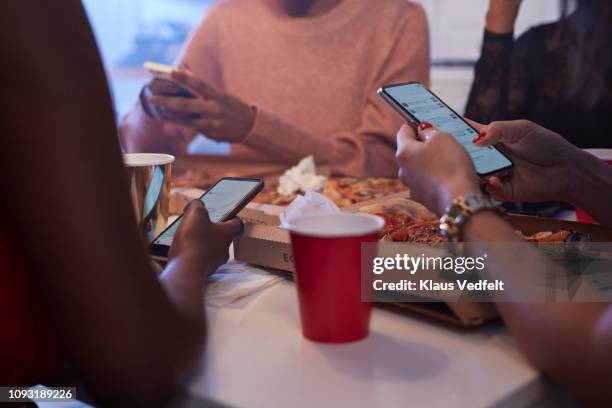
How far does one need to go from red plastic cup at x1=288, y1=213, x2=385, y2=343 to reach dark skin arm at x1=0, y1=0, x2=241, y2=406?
14 centimetres

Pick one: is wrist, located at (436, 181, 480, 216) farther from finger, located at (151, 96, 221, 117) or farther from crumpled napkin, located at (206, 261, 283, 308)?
finger, located at (151, 96, 221, 117)

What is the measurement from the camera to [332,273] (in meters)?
0.67

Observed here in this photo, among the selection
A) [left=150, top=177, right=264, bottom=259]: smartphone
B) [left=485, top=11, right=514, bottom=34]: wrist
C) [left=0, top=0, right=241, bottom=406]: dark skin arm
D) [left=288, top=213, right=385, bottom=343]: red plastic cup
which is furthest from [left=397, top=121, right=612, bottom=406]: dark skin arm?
[left=485, top=11, right=514, bottom=34]: wrist

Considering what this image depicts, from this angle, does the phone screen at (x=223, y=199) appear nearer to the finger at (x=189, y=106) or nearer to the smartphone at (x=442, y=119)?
the smartphone at (x=442, y=119)

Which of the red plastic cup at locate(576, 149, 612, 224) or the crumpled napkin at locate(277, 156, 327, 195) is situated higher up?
the red plastic cup at locate(576, 149, 612, 224)

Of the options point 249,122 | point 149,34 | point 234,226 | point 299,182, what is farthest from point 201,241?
point 149,34

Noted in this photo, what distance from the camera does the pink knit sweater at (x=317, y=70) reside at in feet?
5.91

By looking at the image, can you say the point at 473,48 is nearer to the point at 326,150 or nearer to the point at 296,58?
the point at 296,58

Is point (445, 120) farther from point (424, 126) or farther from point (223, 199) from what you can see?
point (223, 199)

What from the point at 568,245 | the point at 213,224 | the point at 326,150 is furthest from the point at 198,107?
the point at 568,245

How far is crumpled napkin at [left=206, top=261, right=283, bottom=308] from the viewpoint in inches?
32.2

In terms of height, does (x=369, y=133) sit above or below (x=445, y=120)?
below

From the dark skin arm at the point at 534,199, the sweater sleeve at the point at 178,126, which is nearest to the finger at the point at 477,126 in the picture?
the dark skin arm at the point at 534,199

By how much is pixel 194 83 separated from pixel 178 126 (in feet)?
1.31
